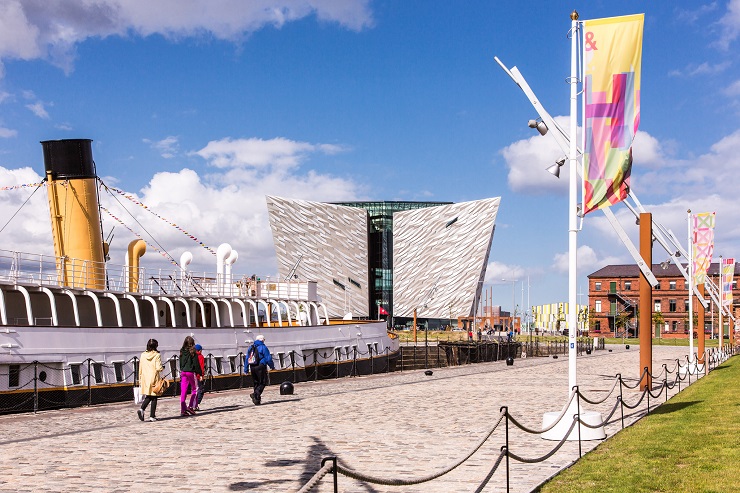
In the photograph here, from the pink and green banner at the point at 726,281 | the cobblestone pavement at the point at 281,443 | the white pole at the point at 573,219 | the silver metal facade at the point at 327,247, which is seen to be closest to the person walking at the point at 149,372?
the cobblestone pavement at the point at 281,443

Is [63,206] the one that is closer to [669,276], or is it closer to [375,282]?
[375,282]

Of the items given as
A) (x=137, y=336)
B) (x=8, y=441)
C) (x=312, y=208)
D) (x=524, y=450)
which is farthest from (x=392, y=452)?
(x=312, y=208)

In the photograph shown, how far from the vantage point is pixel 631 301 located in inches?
4577

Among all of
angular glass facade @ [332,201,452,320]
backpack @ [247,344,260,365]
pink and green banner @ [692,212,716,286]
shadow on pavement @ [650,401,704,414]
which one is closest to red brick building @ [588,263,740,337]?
angular glass facade @ [332,201,452,320]

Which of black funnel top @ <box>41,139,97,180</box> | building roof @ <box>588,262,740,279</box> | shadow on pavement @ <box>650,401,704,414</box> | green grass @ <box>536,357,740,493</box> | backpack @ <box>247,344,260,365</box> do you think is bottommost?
shadow on pavement @ <box>650,401,704,414</box>

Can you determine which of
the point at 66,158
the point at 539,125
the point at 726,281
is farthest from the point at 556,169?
the point at 726,281

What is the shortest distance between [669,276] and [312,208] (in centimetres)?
5309

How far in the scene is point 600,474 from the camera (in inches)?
387

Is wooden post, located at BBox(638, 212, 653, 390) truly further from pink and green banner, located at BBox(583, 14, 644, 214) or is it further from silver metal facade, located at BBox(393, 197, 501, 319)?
silver metal facade, located at BBox(393, 197, 501, 319)

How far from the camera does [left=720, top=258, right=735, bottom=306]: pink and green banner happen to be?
127 ft

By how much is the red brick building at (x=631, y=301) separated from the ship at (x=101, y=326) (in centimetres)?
8408

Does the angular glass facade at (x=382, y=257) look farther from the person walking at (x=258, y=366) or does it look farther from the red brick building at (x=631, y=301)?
the person walking at (x=258, y=366)

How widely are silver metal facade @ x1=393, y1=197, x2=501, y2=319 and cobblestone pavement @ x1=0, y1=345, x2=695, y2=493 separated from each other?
86721mm

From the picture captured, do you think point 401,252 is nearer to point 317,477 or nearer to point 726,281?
point 726,281
